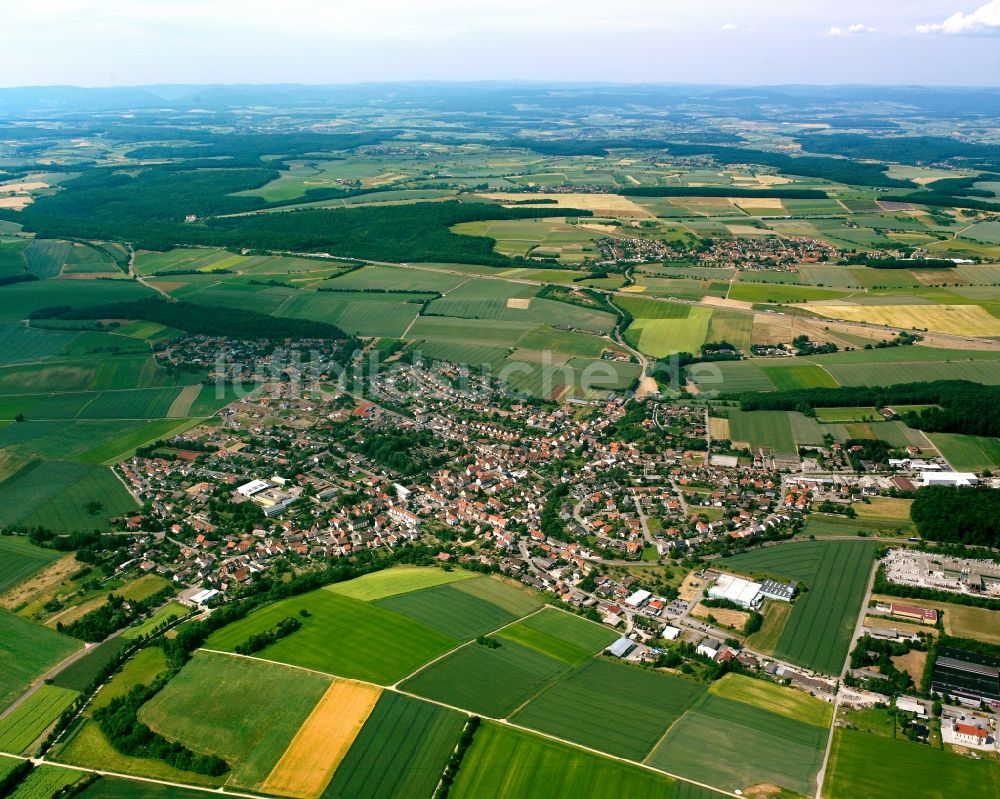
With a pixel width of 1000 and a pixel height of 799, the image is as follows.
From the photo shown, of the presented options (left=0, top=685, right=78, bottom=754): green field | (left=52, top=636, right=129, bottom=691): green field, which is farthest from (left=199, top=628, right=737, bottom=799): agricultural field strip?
(left=52, top=636, right=129, bottom=691): green field

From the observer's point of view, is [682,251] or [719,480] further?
[682,251]

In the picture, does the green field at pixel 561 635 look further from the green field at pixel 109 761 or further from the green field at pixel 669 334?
the green field at pixel 669 334

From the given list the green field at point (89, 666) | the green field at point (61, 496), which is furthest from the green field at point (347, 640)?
the green field at point (61, 496)

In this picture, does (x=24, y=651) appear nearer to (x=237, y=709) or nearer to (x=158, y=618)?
(x=158, y=618)

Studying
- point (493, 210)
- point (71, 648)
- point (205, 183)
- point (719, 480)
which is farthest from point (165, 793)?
point (205, 183)

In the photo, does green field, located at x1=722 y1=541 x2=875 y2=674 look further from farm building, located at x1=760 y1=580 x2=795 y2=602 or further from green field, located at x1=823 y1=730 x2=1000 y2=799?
green field, located at x1=823 y1=730 x2=1000 y2=799

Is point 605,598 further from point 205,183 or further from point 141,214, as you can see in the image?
point 205,183
